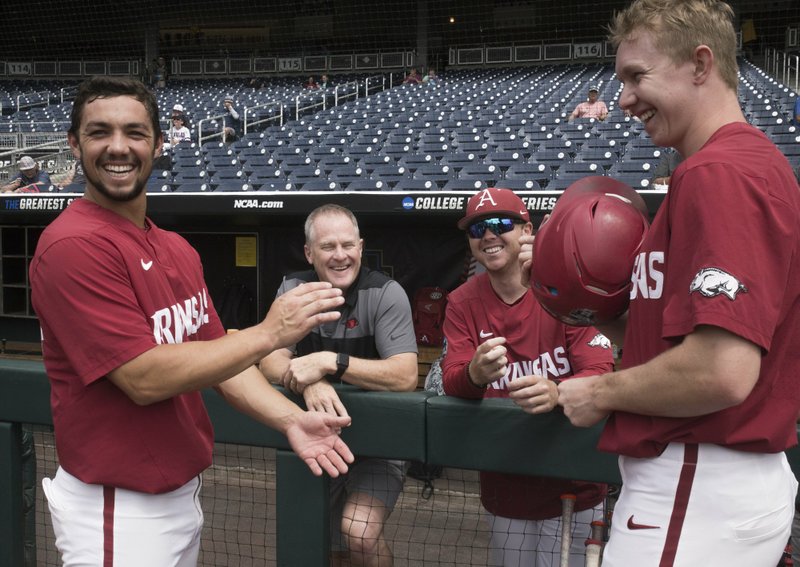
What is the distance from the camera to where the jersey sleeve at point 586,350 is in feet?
8.07

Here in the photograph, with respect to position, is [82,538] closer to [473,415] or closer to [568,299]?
[473,415]

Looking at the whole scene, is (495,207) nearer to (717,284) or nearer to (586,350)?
(586,350)

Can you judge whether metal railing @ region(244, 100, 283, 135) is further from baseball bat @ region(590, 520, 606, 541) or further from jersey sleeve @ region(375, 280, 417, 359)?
baseball bat @ region(590, 520, 606, 541)

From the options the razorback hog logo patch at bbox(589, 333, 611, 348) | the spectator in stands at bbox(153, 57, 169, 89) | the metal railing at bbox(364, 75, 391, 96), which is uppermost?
the spectator in stands at bbox(153, 57, 169, 89)

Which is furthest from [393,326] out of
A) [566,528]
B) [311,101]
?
[311,101]

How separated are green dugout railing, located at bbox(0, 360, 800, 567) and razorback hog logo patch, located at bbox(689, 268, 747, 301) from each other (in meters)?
0.67

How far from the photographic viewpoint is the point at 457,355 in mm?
2469

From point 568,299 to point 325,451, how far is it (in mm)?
735

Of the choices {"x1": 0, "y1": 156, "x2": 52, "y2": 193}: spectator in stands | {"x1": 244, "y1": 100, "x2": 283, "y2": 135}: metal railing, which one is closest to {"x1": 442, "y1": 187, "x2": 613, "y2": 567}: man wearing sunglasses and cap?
{"x1": 0, "y1": 156, "x2": 52, "y2": 193}: spectator in stands

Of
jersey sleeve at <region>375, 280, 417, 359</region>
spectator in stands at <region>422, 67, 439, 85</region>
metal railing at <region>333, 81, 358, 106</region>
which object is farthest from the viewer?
spectator in stands at <region>422, 67, 439, 85</region>

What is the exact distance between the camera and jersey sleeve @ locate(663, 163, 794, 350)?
50.6 inches

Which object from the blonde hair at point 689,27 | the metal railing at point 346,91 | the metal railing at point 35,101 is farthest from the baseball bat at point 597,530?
the metal railing at point 35,101

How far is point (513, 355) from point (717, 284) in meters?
1.29

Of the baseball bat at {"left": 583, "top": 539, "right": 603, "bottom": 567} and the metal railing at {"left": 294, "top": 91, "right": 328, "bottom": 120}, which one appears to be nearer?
the baseball bat at {"left": 583, "top": 539, "right": 603, "bottom": 567}
